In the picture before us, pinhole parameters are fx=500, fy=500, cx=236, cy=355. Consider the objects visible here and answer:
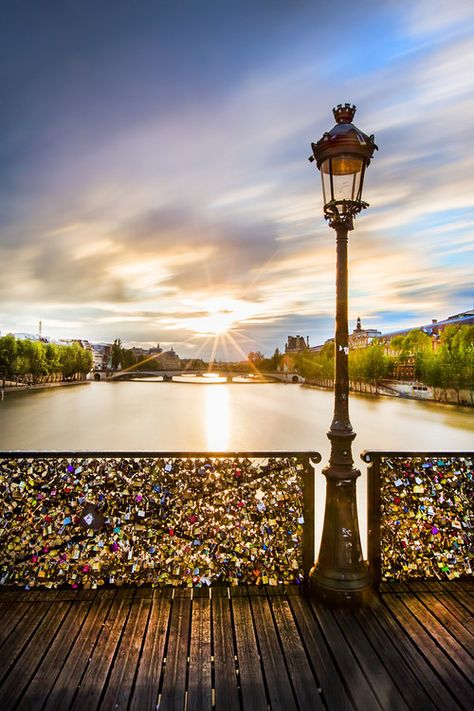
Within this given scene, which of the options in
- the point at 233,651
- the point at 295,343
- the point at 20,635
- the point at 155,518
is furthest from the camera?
the point at 295,343

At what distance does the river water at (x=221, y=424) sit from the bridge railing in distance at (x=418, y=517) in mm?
19540

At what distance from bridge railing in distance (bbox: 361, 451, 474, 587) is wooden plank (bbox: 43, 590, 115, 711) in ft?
7.30

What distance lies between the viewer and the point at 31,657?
327cm

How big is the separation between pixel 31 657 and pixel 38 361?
89737mm

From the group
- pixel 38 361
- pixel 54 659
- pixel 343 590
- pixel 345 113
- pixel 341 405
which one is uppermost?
pixel 345 113

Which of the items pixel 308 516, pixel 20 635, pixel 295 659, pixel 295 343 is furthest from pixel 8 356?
pixel 295 343

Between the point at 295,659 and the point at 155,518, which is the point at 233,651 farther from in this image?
the point at 155,518

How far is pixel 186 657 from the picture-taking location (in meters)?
3.28

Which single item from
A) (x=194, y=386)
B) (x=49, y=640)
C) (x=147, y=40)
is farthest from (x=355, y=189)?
(x=194, y=386)

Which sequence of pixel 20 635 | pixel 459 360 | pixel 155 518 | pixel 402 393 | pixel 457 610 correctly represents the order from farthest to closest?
pixel 402 393, pixel 459 360, pixel 155 518, pixel 457 610, pixel 20 635

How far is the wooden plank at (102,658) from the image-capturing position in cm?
290

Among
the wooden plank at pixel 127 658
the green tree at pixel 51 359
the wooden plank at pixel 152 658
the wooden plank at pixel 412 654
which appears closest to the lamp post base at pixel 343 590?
the wooden plank at pixel 412 654

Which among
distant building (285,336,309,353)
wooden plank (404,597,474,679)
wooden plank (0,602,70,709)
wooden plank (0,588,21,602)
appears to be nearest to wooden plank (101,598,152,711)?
wooden plank (0,602,70,709)

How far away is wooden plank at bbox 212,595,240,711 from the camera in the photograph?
290 cm
